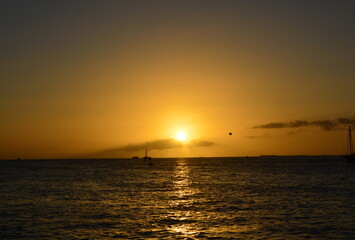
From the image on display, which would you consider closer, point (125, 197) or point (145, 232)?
point (145, 232)

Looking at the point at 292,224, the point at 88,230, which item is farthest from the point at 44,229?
the point at 292,224

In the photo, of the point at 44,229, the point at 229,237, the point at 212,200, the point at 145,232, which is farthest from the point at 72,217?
the point at 212,200

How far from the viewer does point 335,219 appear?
1533 inches

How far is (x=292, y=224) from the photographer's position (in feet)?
120

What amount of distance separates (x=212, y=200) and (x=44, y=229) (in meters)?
28.0

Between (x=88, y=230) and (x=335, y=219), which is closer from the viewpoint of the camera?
(x=88, y=230)

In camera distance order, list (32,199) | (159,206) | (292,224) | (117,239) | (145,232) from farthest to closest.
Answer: (32,199) → (159,206) → (292,224) → (145,232) → (117,239)

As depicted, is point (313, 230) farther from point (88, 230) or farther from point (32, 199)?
point (32, 199)

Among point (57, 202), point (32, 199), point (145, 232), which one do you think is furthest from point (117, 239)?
point (32, 199)

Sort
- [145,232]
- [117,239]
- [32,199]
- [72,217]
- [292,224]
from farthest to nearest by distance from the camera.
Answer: [32,199]
[72,217]
[292,224]
[145,232]
[117,239]

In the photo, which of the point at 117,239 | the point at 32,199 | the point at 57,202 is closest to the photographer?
the point at 117,239

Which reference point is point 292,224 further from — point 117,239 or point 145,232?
point 117,239

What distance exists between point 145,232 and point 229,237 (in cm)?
754

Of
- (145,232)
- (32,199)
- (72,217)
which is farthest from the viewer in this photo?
(32,199)
